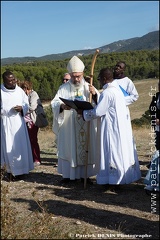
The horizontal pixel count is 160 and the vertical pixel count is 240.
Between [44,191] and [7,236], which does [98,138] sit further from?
[7,236]

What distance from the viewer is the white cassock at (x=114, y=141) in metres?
6.36

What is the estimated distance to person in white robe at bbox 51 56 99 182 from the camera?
7176 mm

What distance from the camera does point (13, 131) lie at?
766 cm

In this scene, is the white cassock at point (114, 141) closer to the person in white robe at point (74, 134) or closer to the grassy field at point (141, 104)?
the person in white robe at point (74, 134)

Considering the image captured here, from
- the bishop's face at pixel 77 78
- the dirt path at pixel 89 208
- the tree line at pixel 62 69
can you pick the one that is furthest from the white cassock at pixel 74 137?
the tree line at pixel 62 69

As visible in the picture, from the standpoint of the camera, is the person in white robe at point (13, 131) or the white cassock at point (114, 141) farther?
the person in white robe at point (13, 131)

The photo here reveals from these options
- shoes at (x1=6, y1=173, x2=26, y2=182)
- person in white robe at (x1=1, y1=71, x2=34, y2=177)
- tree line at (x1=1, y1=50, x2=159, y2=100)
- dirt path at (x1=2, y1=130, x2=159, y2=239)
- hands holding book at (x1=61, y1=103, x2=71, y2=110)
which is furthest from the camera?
tree line at (x1=1, y1=50, x2=159, y2=100)

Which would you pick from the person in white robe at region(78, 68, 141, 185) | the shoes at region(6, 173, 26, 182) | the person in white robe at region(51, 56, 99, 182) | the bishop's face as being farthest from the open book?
the shoes at region(6, 173, 26, 182)

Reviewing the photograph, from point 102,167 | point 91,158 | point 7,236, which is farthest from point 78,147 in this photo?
point 7,236

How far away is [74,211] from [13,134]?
100 inches

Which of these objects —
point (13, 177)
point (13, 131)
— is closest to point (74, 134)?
point (13, 131)

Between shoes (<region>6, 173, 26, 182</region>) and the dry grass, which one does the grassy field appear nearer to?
shoes (<region>6, 173, 26, 182</region>)

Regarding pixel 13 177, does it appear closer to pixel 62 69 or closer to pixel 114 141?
pixel 114 141

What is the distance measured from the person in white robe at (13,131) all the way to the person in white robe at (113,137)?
1827 mm
